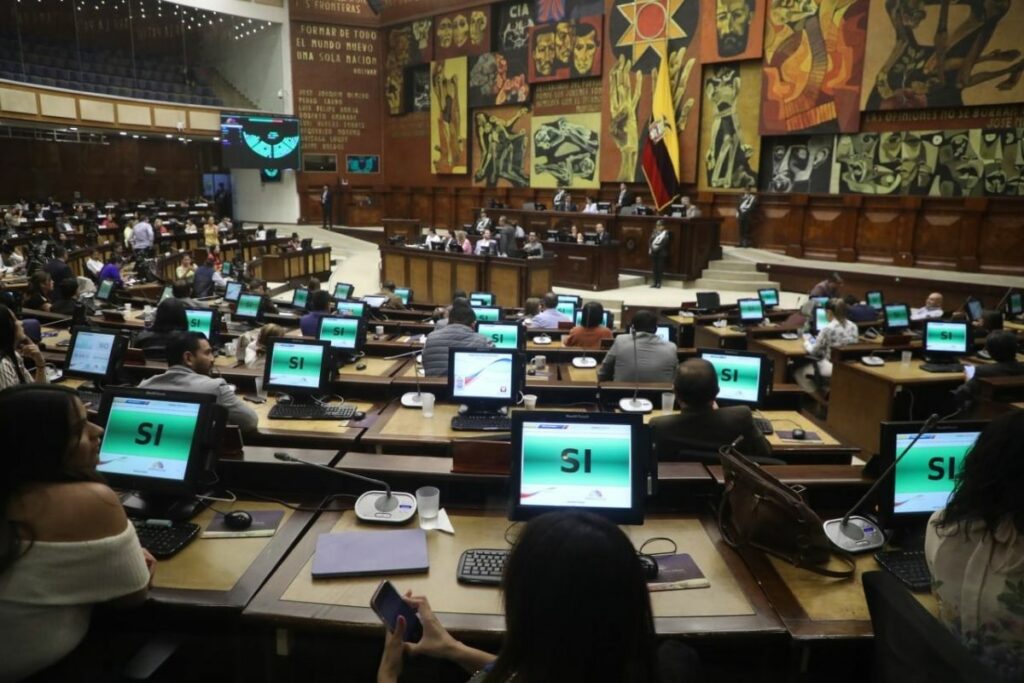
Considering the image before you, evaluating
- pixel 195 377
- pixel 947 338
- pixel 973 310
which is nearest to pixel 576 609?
pixel 195 377

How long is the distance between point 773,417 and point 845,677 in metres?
2.18

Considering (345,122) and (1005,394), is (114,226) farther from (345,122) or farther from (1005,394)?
(1005,394)

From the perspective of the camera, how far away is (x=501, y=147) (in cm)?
1881

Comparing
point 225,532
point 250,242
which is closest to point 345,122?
point 250,242

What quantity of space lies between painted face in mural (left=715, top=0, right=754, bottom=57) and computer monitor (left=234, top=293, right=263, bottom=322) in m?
11.2

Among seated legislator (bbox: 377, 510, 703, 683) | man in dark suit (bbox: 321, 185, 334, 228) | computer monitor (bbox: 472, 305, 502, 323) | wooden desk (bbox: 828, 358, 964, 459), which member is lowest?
Answer: wooden desk (bbox: 828, 358, 964, 459)

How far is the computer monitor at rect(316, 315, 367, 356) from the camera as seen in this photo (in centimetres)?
564

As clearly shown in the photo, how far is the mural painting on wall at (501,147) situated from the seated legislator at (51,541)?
17.1 metres

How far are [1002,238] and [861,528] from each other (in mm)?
11331

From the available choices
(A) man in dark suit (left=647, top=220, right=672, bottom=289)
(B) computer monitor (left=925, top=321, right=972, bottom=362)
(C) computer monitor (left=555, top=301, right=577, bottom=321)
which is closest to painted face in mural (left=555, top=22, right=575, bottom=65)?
(A) man in dark suit (left=647, top=220, right=672, bottom=289)

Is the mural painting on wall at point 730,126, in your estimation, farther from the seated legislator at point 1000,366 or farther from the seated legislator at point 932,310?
the seated legislator at point 1000,366

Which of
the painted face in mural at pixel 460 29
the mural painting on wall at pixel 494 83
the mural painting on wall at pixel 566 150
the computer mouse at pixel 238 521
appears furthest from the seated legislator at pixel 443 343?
the painted face in mural at pixel 460 29

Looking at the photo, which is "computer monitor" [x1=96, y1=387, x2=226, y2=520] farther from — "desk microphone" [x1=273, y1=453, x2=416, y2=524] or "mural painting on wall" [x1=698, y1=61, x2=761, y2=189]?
"mural painting on wall" [x1=698, y1=61, x2=761, y2=189]

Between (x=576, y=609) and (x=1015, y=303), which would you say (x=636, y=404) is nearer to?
(x=576, y=609)
